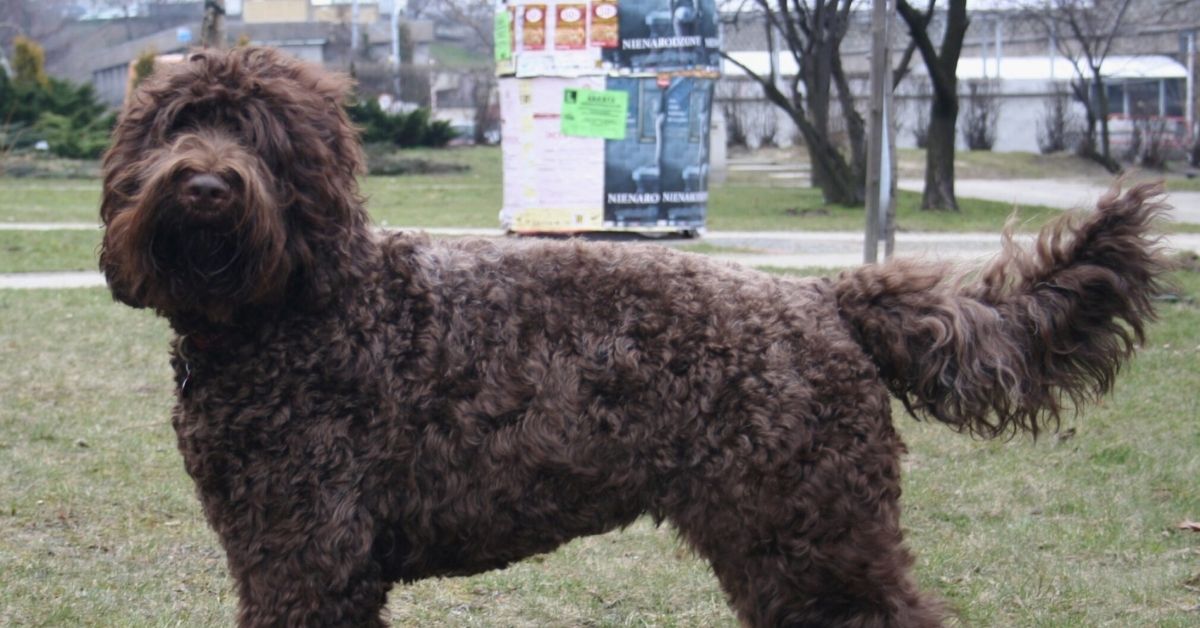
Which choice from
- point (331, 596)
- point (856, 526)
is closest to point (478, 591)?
point (331, 596)

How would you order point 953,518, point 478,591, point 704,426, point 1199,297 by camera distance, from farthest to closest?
1. point 1199,297
2. point 953,518
3. point 478,591
4. point 704,426

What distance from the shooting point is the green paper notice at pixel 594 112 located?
13.2 metres

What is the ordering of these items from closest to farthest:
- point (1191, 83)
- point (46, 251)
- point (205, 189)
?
1. point (205, 189)
2. point (46, 251)
3. point (1191, 83)

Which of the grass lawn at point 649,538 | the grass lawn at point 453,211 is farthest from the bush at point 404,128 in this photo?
the grass lawn at point 649,538

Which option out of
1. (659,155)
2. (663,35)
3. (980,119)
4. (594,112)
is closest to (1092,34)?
(980,119)

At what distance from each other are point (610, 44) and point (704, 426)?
10.2m

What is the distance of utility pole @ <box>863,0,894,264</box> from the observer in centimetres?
945

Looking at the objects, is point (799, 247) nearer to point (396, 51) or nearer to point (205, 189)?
point (205, 189)

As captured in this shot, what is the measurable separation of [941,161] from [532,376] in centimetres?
1989

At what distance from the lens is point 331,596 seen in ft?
11.1

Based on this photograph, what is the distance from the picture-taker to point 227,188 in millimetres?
3170

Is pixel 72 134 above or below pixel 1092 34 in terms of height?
below

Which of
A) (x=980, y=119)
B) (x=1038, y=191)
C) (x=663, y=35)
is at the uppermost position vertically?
(x=980, y=119)

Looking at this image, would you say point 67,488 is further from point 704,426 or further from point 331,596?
point 704,426
